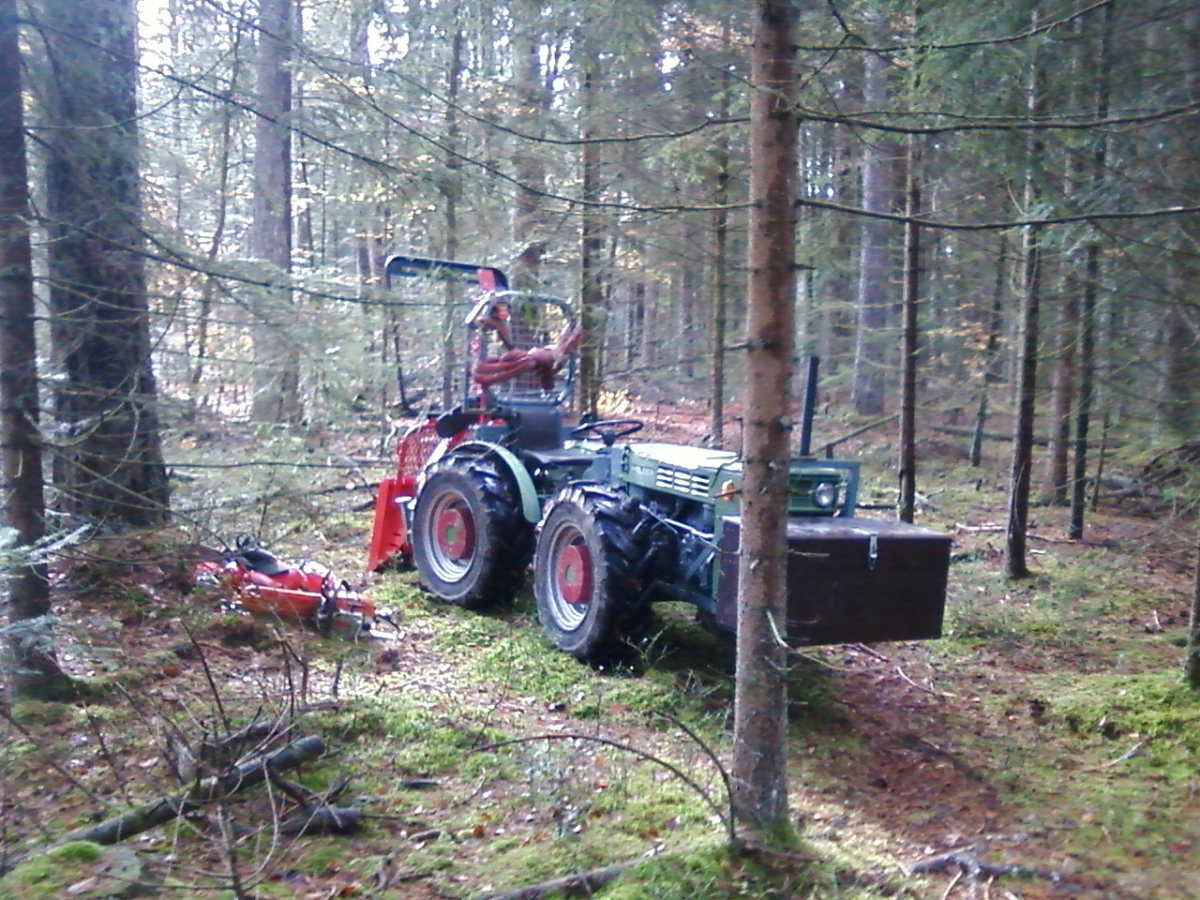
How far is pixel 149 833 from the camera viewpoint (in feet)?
13.9

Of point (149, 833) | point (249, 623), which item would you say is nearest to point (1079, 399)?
point (249, 623)

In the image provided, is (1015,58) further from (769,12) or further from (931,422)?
(931,422)

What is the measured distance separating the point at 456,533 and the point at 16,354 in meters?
4.62

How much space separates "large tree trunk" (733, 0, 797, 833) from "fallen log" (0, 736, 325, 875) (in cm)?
215

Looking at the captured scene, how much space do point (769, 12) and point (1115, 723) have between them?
4.93m

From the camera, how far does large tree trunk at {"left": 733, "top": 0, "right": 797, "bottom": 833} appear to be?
13.6ft

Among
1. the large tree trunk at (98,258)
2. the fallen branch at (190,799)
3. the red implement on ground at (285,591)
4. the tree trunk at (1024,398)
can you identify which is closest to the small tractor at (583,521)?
the red implement on ground at (285,591)

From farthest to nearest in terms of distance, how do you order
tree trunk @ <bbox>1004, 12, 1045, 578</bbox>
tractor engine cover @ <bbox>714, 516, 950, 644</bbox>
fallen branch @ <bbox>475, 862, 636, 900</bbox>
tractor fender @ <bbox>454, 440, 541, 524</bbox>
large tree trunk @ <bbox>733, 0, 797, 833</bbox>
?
tree trunk @ <bbox>1004, 12, 1045, 578</bbox> < tractor fender @ <bbox>454, 440, 541, 524</bbox> < tractor engine cover @ <bbox>714, 516, 950, 644</bbox> < large tree trunk @ <bbox>733, 0, 797, 833</bbox> < fallen branch @ <bbox>475, 862, 636, 900</bbox>

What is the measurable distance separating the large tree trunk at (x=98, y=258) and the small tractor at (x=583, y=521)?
8.16 feet

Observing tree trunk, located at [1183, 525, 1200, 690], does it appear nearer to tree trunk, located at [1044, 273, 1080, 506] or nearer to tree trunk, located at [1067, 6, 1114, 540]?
tree trunk, located at [1067, 6, 1114, 540]

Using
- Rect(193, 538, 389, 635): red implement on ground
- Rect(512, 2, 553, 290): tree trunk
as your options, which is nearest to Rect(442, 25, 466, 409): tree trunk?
Rect(512, 2, 553, 290): tree trunk

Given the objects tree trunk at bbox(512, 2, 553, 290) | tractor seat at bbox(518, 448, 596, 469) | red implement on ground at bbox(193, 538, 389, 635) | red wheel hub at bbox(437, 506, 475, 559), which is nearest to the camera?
red implement on ground at bbox(193, 538, 389, 635)

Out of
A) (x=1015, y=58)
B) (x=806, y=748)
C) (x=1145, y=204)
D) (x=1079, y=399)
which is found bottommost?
(x=806, y=748)

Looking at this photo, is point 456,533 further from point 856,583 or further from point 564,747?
point 856,583
